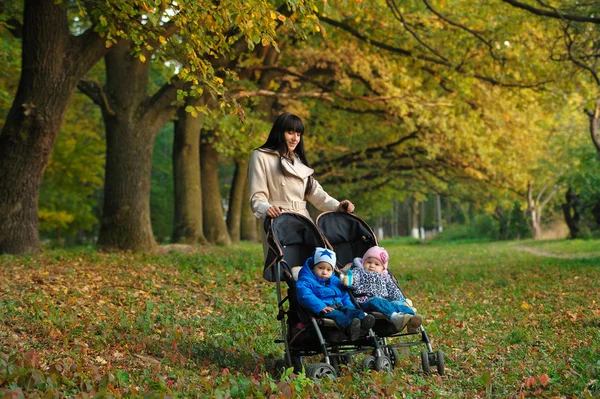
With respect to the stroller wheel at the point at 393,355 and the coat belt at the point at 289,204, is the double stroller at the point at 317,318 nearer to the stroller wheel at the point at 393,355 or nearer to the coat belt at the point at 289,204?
the stroller wheel at the point at 393,355

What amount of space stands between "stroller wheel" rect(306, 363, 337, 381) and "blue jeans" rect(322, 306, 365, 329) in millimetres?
391

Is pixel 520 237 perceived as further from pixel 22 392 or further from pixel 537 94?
pixel 22 392

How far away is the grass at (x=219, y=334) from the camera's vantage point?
5.73 metres

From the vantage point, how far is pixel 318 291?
21.7ft

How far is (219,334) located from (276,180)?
7.58 ft

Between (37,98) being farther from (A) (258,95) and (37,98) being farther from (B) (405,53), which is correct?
(B) (405,53)

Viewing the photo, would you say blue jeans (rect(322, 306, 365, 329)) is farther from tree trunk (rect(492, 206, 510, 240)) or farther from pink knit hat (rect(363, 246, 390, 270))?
tree trunk (rect(492, 206, 510, 240))

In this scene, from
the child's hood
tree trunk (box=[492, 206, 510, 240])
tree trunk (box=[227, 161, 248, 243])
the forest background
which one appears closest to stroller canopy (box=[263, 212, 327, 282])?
the child's hood

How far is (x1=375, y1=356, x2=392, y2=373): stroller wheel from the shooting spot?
661cm

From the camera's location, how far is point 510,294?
13266 millimetres

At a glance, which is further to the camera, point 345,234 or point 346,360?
point 345,234

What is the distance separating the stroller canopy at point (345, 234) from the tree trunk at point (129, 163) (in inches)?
362

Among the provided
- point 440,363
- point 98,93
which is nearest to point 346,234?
point 440,363

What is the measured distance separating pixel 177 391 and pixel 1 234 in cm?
926
